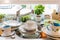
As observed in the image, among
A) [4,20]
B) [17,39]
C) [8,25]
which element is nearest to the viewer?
[17,39]

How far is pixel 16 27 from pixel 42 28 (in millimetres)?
271

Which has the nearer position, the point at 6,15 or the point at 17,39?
the point at 17,39

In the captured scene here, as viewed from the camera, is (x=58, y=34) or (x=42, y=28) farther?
(x=42, y=28)

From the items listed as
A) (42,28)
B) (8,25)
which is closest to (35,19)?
(42,28)

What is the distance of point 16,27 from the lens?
142 centimetres

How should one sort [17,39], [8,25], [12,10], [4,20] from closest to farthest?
[17,39] < [8,25] < [4,20] < [12,10]

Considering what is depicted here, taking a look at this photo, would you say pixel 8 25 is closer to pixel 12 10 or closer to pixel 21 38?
pixel 21 38

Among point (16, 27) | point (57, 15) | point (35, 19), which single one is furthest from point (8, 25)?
point (57, 15)

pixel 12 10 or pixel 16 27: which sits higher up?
pixel 12 10

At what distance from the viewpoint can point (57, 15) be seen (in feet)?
5.11

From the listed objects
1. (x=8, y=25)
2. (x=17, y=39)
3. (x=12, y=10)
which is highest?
(x=12, y=10)

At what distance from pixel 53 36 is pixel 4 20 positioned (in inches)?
22.8

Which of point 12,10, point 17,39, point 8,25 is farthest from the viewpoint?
point 12,10

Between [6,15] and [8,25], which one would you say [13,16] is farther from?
[8,25]
